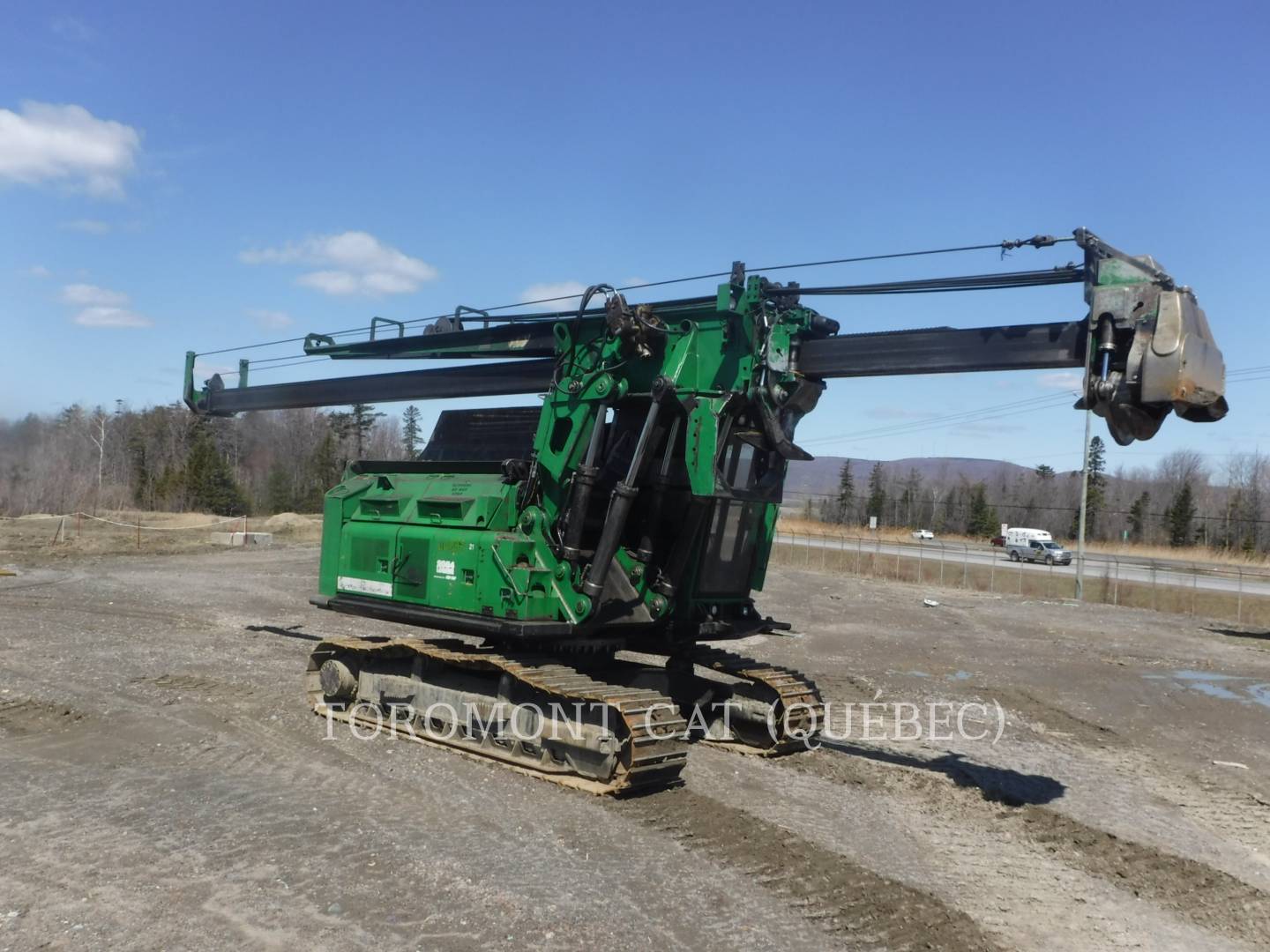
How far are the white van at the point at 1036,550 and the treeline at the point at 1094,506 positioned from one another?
61.5 ft

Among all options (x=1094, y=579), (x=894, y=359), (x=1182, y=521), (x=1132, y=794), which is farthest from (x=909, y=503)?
(x=894, y=359)

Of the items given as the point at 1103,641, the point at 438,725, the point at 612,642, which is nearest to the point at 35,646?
the point at 438,725

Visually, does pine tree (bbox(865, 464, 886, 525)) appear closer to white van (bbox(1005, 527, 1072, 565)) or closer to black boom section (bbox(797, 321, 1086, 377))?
white van (bbox(1005, 527, 1072, 565))

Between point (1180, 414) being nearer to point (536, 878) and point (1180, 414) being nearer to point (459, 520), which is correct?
point (536, 878)

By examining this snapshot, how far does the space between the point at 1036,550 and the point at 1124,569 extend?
7.79 metres

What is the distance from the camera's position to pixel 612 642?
10.0 meters

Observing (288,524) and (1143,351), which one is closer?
(1143,351)

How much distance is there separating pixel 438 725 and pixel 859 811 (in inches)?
165

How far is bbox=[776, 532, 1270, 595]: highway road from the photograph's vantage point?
3850cm

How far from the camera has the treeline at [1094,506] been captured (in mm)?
79500

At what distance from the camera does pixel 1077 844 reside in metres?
7.49

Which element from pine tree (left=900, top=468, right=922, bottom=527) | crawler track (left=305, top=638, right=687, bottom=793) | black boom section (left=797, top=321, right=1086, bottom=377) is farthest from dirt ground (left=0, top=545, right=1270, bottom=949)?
pine tree (left=900, top=468, right=922, bottom=527)

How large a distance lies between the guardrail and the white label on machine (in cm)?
2459

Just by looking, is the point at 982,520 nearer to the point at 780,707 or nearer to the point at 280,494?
the point at 280,494
